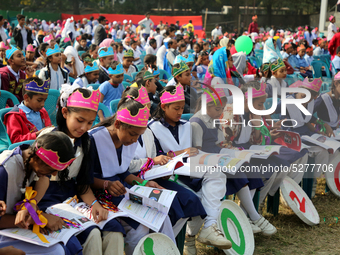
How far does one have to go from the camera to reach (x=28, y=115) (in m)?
3.22

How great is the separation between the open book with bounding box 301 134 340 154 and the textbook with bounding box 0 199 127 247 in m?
2.60

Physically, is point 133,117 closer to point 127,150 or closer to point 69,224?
point 127,150

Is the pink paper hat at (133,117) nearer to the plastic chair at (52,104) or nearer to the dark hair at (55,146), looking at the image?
the dark hair at (55,146)

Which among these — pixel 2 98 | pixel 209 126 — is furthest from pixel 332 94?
pixel 2 98

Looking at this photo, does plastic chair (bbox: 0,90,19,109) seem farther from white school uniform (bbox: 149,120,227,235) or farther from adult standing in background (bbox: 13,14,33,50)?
adult standing in background (bbox: 13,14,33,50)

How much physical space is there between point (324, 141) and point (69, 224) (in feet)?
10.1

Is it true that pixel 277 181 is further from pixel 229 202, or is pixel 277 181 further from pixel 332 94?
pixel 332 94

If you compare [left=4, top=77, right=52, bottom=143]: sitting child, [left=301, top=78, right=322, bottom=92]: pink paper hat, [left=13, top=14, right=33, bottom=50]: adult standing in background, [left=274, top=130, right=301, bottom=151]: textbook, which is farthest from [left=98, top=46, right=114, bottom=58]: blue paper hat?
[left=13, top=14, right=33, bottom=50]: adult standing in background

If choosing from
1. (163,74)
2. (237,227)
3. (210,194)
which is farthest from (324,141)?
(163,74)

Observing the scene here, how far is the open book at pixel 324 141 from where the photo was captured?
3.98 metres

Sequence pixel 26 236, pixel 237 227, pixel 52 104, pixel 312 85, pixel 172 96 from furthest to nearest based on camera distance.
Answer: pixel 312 85
pixel 52 104
pixel 172 96
pixel 237 227
pixel 26 236

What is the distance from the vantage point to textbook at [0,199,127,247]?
5.82 ft

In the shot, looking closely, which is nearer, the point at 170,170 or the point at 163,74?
the point at 170,170

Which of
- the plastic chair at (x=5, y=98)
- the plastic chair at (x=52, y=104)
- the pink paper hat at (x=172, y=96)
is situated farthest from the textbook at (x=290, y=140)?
the plastic chair at (x=5, y=98)
